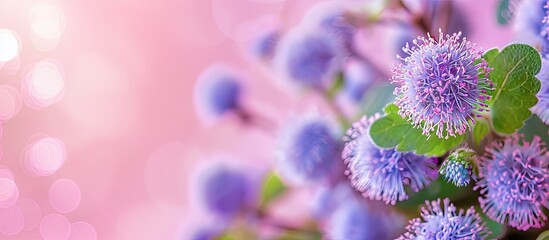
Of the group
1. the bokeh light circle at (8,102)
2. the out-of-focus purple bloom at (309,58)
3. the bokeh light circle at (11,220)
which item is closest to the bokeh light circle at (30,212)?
the bokeh light circle at (11,220)

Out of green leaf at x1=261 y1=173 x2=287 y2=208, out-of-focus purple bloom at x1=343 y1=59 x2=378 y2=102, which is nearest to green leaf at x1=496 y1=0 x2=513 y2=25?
out-of-focus purple bloom at x1=343 y1=59 x2=378 y2=102

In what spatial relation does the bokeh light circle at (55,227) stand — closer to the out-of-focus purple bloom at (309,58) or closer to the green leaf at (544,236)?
the out-of-focus purple bloom at (309,58)

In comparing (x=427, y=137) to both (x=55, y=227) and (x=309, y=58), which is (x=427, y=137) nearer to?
(x=309, y=58)

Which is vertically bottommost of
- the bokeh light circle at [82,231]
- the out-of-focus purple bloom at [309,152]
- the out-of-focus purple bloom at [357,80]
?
the out-of-focus purple bloom at [309,152]

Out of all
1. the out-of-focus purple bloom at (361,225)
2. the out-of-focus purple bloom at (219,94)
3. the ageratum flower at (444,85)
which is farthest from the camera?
the out-of-focus purple bloom at (219,94)

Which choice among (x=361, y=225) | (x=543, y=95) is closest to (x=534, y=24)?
(x=543, y=95)

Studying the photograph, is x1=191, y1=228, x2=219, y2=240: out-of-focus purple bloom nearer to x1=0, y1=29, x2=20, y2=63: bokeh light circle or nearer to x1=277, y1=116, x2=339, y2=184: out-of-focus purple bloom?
x1=277, y1=116, x2=339, y2=184: out-of-focus purple bloom

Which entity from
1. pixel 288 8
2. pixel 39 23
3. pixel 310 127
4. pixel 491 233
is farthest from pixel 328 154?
pixel 39 23

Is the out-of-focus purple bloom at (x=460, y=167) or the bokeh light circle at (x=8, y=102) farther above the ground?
the bokeh light circle at (x=8, y=102)
